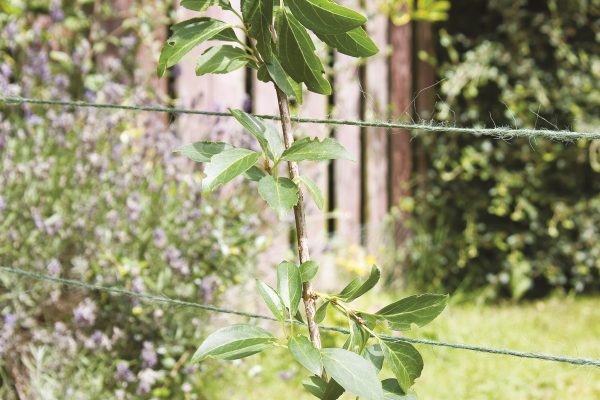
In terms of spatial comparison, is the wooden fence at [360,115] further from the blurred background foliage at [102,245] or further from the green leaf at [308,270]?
the green leaf at [308,270]

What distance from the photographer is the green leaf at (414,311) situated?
1.19m

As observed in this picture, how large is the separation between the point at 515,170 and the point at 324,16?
9.94 feet

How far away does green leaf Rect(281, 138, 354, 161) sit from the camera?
3.90ft

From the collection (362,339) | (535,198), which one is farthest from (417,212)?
(362,339)

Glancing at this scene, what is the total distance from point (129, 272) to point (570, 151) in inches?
96.2

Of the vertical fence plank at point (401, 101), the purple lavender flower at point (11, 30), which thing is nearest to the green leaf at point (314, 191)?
the purple lavender flower at point (11, 30)

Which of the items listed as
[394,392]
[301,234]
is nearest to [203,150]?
[301,234]

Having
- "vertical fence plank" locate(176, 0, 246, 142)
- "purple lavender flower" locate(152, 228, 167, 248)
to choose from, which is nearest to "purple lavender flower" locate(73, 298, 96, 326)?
"purple lavender flower" locate(152, 228, 167, 248)

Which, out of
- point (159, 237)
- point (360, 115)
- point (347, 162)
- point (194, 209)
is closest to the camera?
A: point (159, 237)

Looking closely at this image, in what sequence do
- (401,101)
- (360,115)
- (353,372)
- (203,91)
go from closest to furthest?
(353,372), (203,91), (360,115), (401,101)

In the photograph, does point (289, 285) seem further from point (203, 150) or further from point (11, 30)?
point (11, 30)

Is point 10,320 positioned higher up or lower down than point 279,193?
lower down

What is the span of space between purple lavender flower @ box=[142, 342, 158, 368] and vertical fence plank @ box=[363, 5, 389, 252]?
6.33 feet

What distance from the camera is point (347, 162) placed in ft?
12.7
